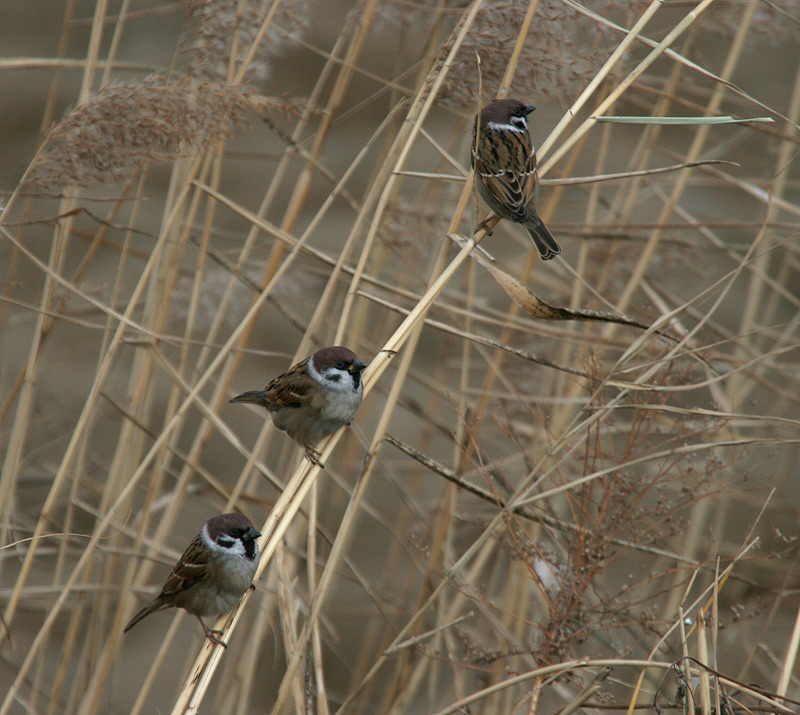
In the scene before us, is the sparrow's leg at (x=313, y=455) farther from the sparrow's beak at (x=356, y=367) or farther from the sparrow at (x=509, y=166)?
the sparrow at (x=509, y=166)

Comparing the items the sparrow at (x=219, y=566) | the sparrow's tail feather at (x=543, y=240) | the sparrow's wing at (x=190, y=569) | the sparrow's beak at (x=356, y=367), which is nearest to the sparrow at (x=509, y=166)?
the sparrow's tail feather at (x=543, y=240)

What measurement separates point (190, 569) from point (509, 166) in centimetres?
148

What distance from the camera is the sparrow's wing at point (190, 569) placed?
6.97ft

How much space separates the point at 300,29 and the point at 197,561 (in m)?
1.63

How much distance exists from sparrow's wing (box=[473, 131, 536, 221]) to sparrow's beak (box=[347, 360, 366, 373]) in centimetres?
63

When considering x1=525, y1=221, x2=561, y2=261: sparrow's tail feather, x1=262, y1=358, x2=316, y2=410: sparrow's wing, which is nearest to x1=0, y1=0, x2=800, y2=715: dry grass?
x1=262, y1=358, x2=316, y2=410: sparrow's wing

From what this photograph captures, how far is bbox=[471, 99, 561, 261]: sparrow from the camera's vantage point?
7.89 ft

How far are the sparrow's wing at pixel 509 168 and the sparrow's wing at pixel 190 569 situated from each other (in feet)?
4.22

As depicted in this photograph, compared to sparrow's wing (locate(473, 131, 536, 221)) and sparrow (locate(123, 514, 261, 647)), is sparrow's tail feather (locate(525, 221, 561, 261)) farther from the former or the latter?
sparrow (locate(123, 514, 261, 647))

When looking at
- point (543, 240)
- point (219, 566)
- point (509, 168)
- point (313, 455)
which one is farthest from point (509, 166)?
point (219, 566)

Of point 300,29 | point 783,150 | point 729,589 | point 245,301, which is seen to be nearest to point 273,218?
point 245,301

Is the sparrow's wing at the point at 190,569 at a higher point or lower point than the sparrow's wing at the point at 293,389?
lower

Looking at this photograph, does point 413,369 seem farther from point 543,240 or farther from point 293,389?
point 543,240

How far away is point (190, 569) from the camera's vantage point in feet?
7.08
